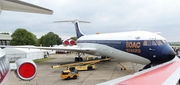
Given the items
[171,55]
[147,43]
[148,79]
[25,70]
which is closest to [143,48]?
[147,43]

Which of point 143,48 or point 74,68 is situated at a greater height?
point 143,48

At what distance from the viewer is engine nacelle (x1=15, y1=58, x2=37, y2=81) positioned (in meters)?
4.73

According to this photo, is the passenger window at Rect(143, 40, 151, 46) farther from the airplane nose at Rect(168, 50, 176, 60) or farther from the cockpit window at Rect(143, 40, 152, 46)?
the airplane nose at Rect(168, 50, 176, 60)

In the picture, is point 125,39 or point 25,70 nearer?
point 25,70

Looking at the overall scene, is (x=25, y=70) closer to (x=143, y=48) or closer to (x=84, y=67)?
(x=143, y=48)

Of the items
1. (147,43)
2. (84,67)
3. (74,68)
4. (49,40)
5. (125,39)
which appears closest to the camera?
(147,43)

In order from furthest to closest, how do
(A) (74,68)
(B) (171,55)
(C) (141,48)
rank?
(A) (74,68), (C) (141,48), (B) (171,55)

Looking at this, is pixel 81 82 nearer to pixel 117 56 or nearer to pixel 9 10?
pixel 117 56

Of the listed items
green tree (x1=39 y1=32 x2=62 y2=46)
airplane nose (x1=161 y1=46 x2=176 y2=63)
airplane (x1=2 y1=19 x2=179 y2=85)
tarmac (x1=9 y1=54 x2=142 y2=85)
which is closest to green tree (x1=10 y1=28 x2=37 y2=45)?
green tree (x1=39 y1=32 x2=62 y2=46)

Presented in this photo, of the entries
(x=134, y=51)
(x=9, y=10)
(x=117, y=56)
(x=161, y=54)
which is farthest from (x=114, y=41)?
(x=9, y=10)

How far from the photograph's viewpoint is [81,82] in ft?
37.2

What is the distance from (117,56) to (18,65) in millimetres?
10718

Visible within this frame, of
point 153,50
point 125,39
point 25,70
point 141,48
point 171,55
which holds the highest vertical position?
point 125,39

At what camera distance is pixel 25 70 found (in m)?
4.84
